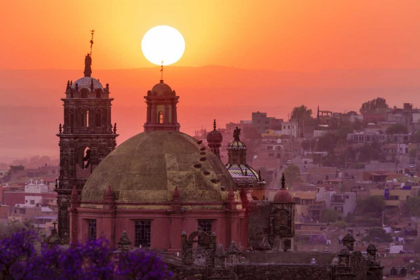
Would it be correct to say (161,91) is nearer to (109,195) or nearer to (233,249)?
(109,195)

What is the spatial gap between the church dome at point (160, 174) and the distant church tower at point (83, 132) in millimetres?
27674

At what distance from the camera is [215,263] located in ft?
305

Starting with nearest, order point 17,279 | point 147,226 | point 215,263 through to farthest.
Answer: point 17,279 → point 215,263 → point 147,226

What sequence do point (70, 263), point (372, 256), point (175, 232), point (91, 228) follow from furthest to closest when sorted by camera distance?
point (91, 228)
point (372, 256)
point (175, 232)
point (70, 263)

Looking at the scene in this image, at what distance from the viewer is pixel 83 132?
136 m

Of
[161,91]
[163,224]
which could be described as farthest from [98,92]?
[163,224]

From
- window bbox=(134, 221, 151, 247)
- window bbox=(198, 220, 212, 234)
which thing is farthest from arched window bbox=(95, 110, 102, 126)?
window bbox=(134, 221, 151, 247)

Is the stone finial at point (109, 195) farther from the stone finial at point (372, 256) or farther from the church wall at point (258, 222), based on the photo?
the church wall at point (258, 222)

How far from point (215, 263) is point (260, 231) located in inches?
977

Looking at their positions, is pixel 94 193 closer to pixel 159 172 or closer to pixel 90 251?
pixel 159 172

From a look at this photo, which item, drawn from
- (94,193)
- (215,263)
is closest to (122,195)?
(94,193)

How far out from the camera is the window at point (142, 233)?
103231 millimetres

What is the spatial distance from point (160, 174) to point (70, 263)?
3440 centimetres

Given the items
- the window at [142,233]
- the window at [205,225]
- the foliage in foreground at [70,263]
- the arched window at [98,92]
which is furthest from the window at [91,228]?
the arched window at [98,92]
